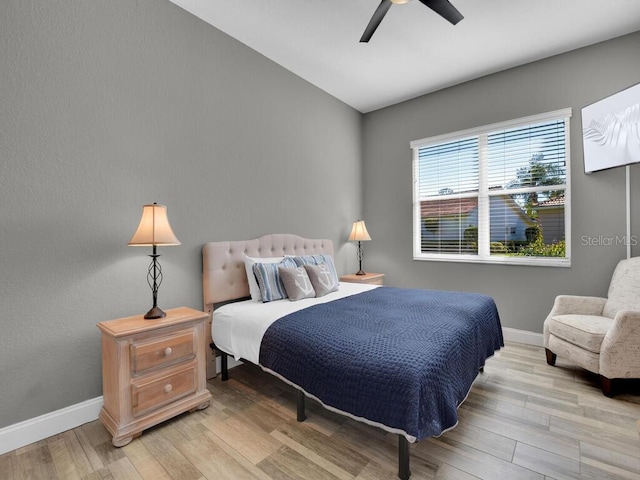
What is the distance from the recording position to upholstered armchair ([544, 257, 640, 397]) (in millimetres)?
2176

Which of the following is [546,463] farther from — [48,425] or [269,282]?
[48,425]

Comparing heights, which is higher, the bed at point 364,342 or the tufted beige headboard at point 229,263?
the tufted beige headboard at point 229,263

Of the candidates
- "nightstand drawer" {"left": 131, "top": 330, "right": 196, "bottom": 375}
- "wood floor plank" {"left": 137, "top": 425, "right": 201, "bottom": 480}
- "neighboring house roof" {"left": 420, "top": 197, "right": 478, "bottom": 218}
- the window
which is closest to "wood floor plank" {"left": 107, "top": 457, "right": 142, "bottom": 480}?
"wood floor plank" {"left": 137, "top": 425, "right": 201, "bottom": 480}

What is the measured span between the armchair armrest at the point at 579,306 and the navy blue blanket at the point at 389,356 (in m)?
0.91

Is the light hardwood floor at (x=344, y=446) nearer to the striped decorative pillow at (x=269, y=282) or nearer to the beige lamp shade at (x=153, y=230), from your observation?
the striped decorative pillow at (x=269, y=282)

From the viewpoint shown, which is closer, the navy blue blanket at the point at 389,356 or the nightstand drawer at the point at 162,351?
the navy blue blanket at the point at 389,356

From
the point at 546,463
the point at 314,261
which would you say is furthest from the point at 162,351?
the point at 546,463

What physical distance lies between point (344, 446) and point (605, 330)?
2.19 m

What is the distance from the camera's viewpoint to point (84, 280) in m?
2.05

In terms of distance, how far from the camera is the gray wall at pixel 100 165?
1.81m

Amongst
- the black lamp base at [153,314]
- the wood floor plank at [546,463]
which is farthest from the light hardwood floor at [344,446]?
the black lamp base at [153,314]

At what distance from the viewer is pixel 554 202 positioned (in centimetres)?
334

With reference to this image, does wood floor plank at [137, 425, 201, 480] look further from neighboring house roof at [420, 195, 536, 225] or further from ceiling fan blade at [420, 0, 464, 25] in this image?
neighboring house roof at [420, 195, 536, 225]

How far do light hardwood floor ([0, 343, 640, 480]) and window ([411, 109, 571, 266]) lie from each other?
1.70 metres
